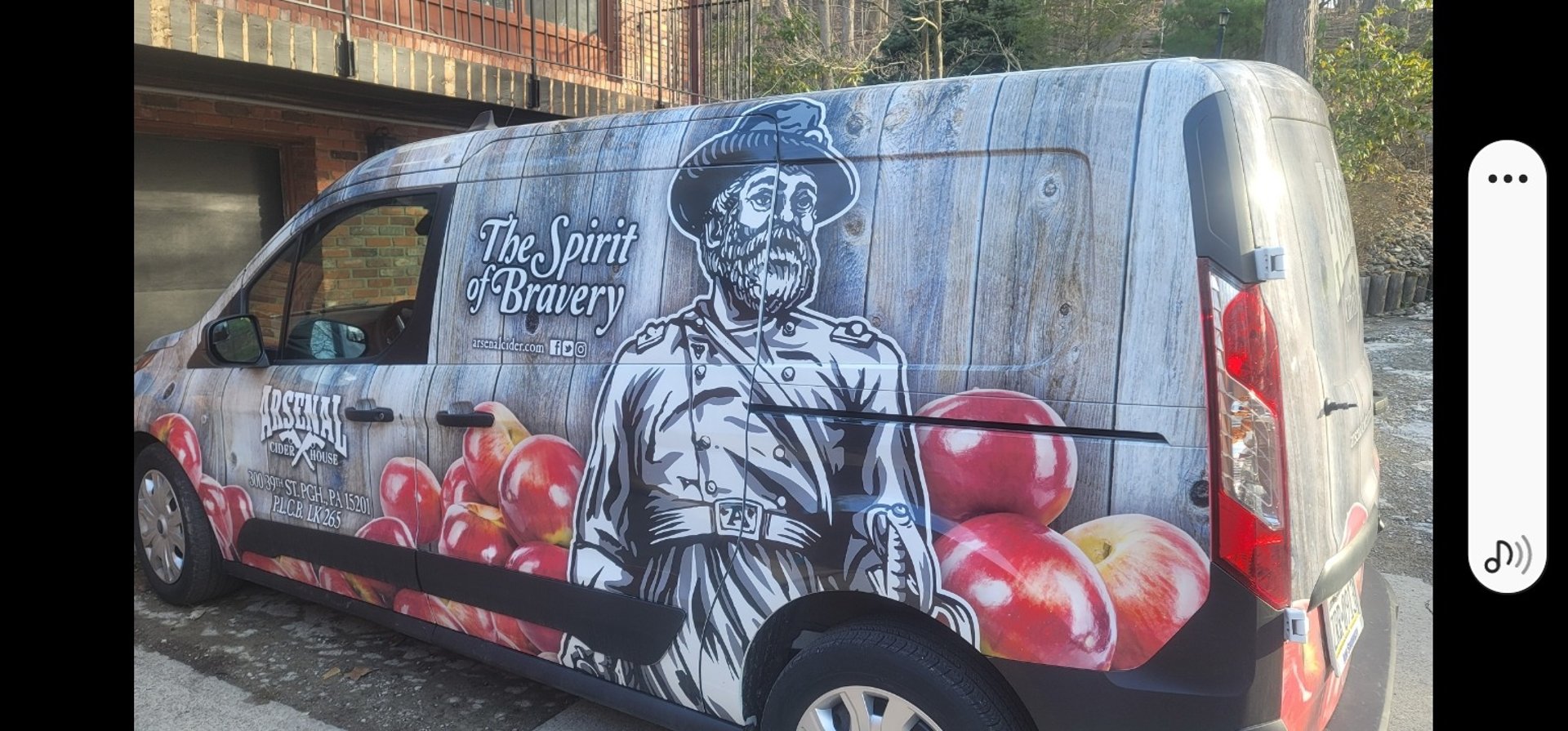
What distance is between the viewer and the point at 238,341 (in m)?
3.93

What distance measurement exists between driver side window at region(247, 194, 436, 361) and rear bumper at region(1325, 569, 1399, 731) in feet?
9.95

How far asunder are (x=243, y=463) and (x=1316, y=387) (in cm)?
375

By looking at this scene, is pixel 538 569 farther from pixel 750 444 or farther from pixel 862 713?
pixel 862 713

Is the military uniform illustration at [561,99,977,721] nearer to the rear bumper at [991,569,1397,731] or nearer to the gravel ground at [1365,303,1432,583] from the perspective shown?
the rear bumper at [991,569,1397,731]

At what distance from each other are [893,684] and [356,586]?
2.25 metres

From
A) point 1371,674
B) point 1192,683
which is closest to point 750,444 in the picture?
point 1192,683

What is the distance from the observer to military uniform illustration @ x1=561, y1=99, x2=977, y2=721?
7.77 feet

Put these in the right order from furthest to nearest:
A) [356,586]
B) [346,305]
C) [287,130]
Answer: [287,130]
[346,305]
[356,586]

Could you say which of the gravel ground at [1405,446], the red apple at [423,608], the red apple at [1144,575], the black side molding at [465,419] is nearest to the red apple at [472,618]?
Answer: the red apple at [423,608]

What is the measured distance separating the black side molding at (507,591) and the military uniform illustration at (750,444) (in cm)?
5

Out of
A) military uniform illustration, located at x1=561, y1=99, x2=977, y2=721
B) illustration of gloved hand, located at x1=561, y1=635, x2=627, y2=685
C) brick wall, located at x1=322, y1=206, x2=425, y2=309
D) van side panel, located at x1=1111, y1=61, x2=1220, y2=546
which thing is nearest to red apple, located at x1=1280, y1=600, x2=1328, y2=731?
van side panel, located at x1=1111, y1=61, x2=1220, y2=546

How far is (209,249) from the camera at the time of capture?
8172 millimetres
